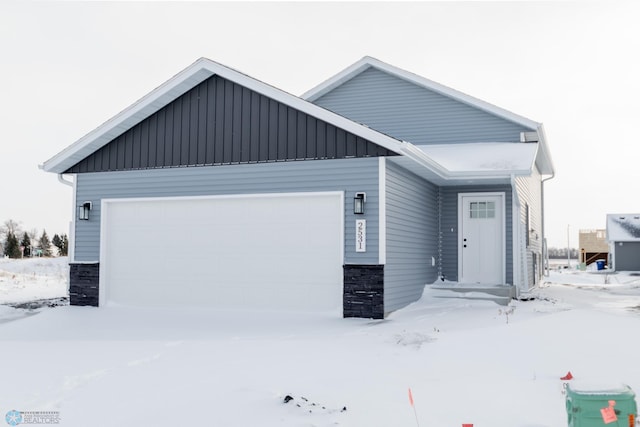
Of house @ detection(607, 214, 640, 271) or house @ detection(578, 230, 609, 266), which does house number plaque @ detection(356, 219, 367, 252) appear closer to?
house @ detection(607, 214, 640, 271)

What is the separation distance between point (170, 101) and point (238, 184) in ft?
7.27

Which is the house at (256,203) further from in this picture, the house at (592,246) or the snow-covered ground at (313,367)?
the house at (592,246)

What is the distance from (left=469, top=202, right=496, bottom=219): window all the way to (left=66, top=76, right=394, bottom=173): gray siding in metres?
4.97

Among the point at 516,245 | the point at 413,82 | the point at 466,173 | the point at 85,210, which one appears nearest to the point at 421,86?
the point at 413,82

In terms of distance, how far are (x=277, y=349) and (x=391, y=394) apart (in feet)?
8.39

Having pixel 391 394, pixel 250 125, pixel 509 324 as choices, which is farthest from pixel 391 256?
pixel 391 394

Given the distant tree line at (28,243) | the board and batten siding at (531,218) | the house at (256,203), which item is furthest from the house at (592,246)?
the distant tree line at (28,243)

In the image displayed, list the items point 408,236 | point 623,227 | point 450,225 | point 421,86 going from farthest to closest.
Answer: point 623,227 < point 421,86 < point 450,225 < point 408,236

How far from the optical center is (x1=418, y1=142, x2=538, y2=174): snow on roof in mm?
12750

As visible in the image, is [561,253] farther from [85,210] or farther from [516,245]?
[85,210]

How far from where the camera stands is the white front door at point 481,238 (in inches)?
578

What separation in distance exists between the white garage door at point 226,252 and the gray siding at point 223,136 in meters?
0.79

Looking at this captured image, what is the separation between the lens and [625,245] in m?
37.2

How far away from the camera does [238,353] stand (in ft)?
26.6
